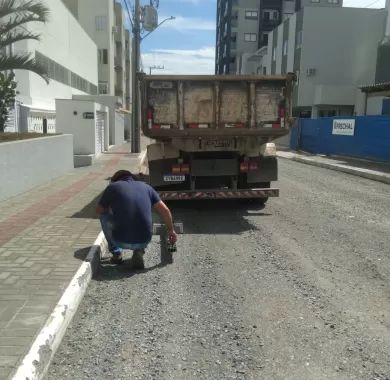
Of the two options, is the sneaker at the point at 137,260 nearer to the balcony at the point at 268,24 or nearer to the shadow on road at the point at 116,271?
the shadow on road at the point at 116,271

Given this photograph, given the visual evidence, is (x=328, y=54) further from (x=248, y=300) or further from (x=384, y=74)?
(x=248, y=300)

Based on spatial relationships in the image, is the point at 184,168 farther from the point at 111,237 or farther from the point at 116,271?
the point at 116,271

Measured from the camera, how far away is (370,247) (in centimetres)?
705

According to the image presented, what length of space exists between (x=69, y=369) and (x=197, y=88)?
19.7 ft

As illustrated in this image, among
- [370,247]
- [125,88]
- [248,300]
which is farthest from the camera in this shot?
[125,88]

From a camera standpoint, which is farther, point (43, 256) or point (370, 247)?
point (370, 247)

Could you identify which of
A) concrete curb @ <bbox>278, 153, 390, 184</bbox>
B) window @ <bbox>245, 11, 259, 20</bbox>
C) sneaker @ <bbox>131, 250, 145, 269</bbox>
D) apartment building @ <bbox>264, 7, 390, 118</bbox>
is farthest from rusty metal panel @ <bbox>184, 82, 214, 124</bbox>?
window @ <bbox>245, 11, 259, 20</bbox>

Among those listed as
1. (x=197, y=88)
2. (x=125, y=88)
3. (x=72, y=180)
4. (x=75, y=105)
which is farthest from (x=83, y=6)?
(x=197, y=88)

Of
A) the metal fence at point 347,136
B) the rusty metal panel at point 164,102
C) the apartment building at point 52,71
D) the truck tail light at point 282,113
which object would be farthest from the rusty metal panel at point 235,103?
the metal fence at point 347,136

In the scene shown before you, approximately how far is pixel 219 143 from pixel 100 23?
52.4m

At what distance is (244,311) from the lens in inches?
183

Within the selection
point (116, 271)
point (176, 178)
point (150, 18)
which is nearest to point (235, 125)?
point (176, 178)

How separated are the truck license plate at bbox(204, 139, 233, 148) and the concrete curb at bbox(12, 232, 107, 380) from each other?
398cm

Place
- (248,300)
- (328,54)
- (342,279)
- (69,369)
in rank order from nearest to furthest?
(69,369)
(248,300)
(342,279)
(328,54)
